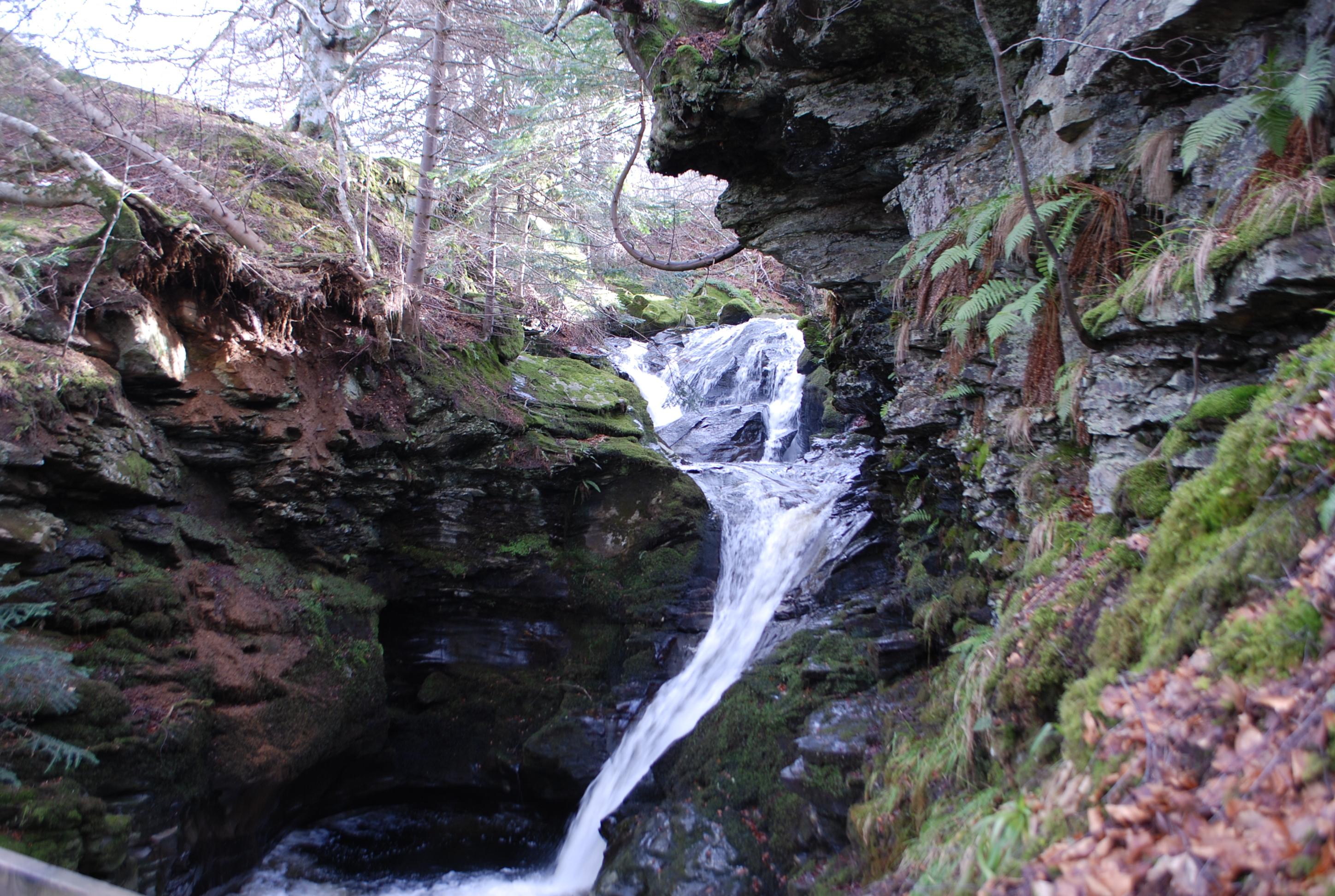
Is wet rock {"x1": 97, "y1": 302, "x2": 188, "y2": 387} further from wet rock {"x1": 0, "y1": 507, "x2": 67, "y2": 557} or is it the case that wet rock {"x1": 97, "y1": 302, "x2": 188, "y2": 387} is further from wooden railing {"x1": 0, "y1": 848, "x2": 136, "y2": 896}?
wooden railing {"x1": 0, "y1": 848, "x2": 136, "y2": 896}

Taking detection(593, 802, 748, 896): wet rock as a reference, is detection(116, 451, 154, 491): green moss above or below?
above

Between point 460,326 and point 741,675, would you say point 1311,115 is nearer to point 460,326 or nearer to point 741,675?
point 741,675

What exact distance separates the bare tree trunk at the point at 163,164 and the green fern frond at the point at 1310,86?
8.51m

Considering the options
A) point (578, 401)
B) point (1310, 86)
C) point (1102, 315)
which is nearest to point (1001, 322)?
point (1102, 315)

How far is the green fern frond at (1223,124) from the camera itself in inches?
142

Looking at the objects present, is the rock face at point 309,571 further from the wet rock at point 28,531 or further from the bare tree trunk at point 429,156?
the bare tree trunk at point 429,156

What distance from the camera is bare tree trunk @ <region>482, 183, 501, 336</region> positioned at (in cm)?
937

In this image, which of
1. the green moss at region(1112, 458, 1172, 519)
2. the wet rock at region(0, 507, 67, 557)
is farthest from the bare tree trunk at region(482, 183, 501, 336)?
the green moss at region(1112, 458, 1172, 519)

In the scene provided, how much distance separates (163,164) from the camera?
6.85m

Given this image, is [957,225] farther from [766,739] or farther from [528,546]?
[528,546]

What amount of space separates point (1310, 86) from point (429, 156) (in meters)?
7.97

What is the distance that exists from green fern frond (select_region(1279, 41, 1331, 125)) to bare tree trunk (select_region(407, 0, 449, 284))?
7.64 metres

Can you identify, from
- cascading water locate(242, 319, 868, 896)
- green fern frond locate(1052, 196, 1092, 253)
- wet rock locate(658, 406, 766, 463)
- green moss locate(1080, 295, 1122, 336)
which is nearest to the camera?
green moss locate(1080, 295, 1122, 336)

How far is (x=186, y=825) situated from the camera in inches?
220
